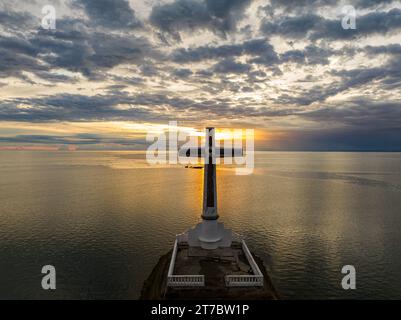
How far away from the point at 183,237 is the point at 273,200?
53.5 metres

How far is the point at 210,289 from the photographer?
25688mm

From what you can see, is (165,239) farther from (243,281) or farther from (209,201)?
(243,281)

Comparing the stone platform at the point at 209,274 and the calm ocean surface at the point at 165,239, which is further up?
the stone platform at the point at 209,274

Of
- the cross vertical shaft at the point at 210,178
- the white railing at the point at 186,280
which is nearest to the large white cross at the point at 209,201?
the cross vertical shaft at the point at 210,178

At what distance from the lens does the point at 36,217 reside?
6041 centimetres

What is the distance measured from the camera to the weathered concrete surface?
2514cm

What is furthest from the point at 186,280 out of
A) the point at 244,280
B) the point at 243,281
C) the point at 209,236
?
the point at 209,236

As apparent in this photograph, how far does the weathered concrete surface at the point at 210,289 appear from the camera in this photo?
2514 cm
